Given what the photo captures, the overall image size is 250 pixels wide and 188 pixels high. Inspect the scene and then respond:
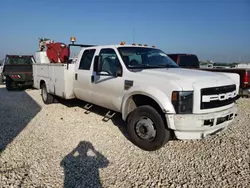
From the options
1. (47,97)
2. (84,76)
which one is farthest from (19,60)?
(84,76)

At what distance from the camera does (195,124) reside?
348 centimetres

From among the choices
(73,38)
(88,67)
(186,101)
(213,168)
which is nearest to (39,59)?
(73,38)

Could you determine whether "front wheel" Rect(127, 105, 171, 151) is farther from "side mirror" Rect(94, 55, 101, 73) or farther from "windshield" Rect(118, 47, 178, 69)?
"side mirror" Rect(94, 55, 101, 73)

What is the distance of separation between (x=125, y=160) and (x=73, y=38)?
4.64 m

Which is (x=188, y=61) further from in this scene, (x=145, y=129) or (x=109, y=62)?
(x=145, y=129)

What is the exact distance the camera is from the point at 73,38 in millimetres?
6812

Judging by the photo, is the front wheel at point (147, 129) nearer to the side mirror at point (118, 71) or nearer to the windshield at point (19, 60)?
the side mirror at point (118, 71)

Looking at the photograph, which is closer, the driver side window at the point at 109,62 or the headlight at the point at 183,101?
the headlight at the point at 183,101

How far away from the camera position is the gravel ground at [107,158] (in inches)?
119

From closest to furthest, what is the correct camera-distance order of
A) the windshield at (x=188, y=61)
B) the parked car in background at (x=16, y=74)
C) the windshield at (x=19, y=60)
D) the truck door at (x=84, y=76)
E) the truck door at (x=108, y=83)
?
1. the truck door at (x=108, y=83)
2. the truck door at (x=84, y=76)
3. the windshield at (x=188, y=61)
4. the parked car in background at (x=16, y=74)
5. the windshield at (x=19, y=60)

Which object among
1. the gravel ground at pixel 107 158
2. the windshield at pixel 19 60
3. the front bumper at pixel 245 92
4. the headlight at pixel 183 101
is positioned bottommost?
the gravel ground at pixel 107 158

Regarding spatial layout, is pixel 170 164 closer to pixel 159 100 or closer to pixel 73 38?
pixel 159 100

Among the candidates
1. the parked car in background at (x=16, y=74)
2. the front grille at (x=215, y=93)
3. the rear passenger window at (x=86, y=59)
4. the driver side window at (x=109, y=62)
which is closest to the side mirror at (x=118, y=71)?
A: the driver side window at (x=109, y=62)

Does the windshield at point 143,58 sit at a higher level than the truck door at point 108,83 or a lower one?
higher
